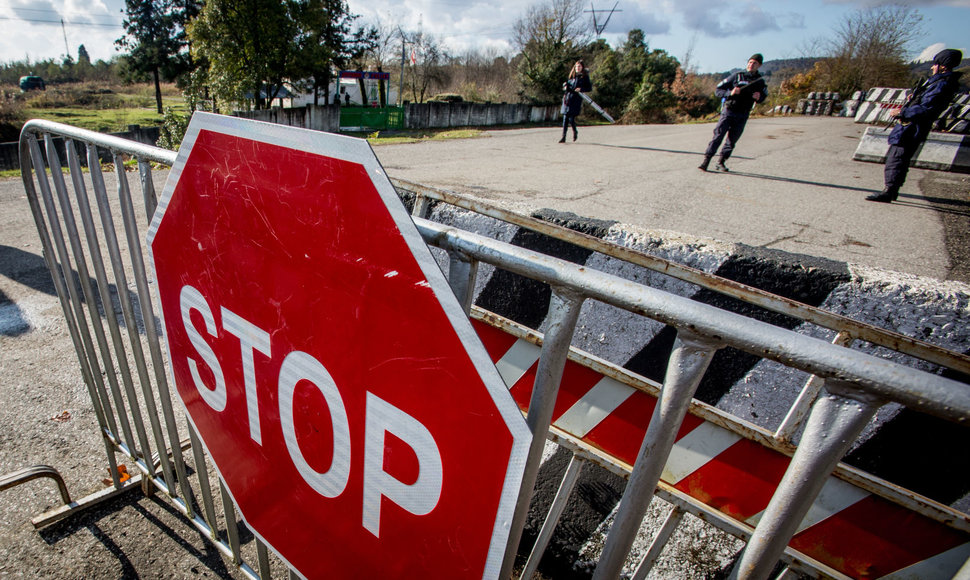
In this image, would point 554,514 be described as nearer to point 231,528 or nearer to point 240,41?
point 231,528

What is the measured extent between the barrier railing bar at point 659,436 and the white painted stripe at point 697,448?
0.61 m

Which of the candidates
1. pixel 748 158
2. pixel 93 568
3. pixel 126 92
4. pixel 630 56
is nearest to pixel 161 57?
pixel 126 92

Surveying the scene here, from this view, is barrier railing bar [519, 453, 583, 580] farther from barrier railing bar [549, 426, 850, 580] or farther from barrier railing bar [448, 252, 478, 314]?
barrier railing bar [448, 252, 478, 314]

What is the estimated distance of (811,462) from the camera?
0.63m

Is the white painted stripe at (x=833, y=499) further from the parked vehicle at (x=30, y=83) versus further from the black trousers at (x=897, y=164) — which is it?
the parked vehicle at (x=30, y=83)

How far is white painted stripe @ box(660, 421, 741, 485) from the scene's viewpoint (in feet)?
4.56

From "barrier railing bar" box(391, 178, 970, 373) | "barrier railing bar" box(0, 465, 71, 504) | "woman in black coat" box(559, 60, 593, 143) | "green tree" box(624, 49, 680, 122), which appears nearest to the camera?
"barrier railing bar" box(391, 178, 970, 373)

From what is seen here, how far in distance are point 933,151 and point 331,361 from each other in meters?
12.9

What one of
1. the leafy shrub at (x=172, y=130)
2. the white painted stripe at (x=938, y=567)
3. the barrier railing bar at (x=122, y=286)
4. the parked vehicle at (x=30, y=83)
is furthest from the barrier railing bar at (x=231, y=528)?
the parked vehicle at (x=30, y=83)

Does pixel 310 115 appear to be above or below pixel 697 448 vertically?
above

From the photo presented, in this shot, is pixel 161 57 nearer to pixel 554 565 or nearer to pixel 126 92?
pixel 126 92

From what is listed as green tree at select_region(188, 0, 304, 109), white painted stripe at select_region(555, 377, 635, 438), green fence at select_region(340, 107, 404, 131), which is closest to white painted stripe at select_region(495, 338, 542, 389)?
white painted stripe at select_region(555, 377, 635, 438)

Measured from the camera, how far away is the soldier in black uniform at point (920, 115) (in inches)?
223

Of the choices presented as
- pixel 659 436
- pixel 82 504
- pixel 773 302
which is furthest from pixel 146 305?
pixel 773 302
